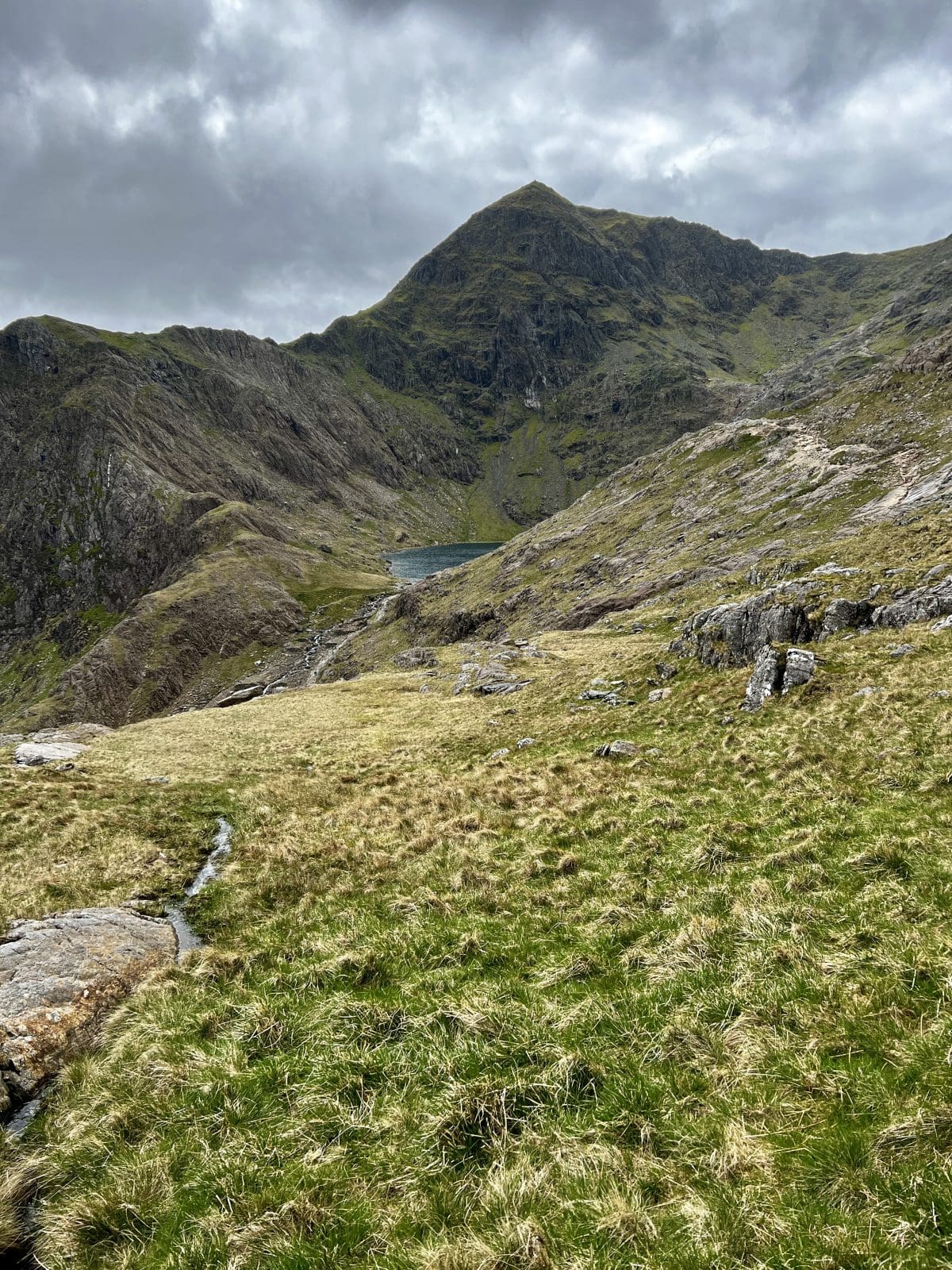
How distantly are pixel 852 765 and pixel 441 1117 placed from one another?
14058 mm

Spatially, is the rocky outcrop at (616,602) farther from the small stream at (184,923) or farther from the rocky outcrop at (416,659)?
the small stream at (184,923)

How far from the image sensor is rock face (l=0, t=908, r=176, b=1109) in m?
9.12

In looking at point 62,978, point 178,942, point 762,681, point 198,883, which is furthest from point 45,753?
point 762,681

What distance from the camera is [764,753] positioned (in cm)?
1778

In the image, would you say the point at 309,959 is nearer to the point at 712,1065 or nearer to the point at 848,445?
the point at 712,1065

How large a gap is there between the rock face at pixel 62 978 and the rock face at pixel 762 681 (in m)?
21.4

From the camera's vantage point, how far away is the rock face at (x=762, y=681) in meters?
22.4

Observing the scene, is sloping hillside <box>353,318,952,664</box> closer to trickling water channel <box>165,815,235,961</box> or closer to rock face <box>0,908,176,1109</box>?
trickling water channel <box>165,815,235,961</box>

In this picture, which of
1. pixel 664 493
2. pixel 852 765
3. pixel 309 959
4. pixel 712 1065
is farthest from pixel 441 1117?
pixel 664 493

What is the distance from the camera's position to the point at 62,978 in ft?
35.8

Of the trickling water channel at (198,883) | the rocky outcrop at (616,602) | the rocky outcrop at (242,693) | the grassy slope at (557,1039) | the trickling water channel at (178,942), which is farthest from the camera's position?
the rocky outcrop at (242,693)

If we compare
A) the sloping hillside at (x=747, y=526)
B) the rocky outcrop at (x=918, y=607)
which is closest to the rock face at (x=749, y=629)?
the sloping hillside at (x=747, y=526)

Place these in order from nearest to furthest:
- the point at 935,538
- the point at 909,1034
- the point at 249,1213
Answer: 1. the point at 249,1213
2. the point at 909,1034
3. the point at 935,538

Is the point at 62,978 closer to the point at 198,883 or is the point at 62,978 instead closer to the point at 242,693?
the point at 198,883
